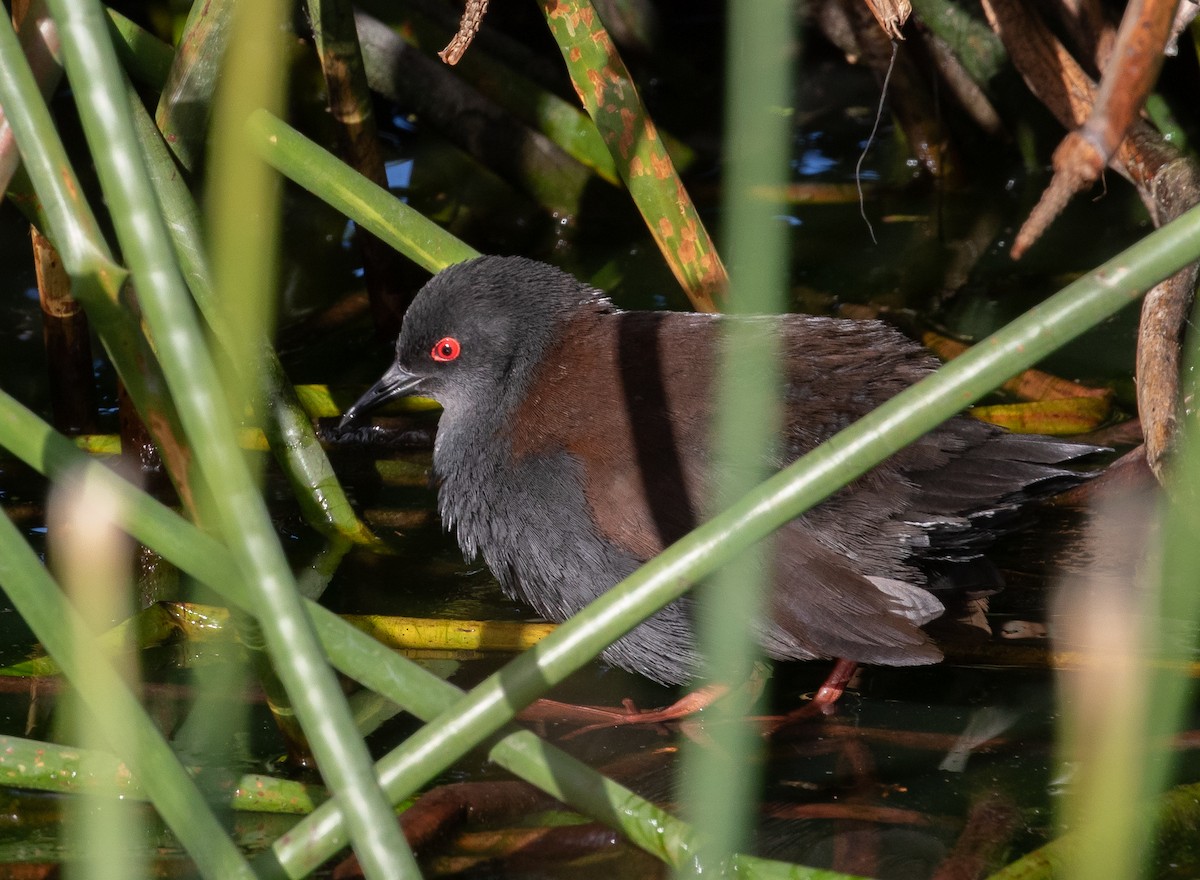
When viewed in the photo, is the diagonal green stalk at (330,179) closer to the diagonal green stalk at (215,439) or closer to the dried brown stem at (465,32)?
the dried brown stem at (465,32)

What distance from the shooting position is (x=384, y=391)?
3568mm

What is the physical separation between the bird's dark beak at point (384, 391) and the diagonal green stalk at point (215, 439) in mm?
2253

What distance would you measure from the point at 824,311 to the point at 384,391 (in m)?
1.63

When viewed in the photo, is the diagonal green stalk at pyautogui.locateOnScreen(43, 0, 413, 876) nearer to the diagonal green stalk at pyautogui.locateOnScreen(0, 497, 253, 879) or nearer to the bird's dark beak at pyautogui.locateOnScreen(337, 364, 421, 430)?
the diagonal green stalk at pyautogui.locateOnScreen(0, 497, 253, 879)

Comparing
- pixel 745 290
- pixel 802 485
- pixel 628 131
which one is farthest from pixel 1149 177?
pixel 745 290

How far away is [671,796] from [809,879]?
0.75 metres

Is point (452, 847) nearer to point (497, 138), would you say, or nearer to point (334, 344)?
point (334, 344)

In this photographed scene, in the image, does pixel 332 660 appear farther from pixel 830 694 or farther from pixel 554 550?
pixel 830 694

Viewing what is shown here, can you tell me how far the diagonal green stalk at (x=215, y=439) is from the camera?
1.21 meters

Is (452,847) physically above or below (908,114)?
below

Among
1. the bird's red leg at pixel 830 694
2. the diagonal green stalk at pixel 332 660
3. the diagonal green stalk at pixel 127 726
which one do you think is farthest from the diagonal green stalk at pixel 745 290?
the bird's red leg at pixel 830 694

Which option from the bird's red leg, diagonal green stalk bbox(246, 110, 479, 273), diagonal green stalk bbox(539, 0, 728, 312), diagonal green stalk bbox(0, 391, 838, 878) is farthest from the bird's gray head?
diagonal green stalk bbox(0, 391, 838, 878)

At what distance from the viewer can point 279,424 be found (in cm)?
329

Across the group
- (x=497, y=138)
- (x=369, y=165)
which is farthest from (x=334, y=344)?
(x=497, y=138)
